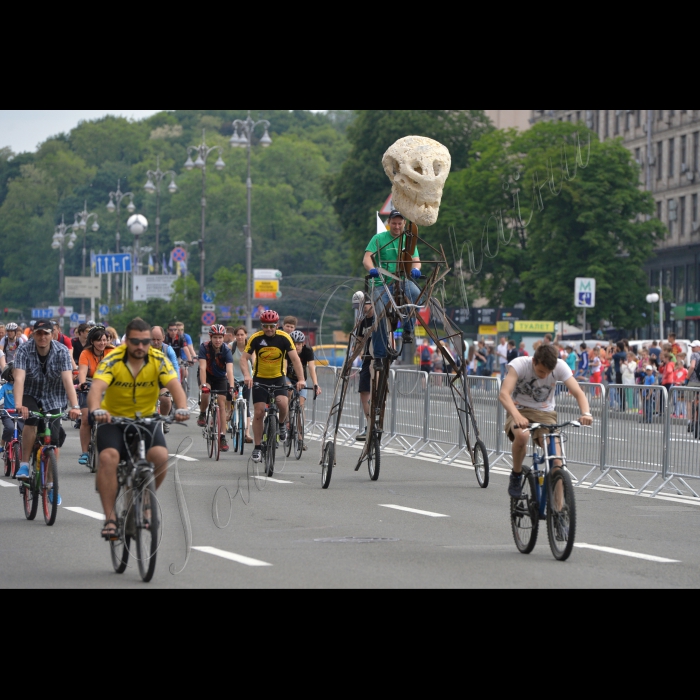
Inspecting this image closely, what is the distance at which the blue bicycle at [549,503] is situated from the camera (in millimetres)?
10664

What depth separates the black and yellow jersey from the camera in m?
18.5

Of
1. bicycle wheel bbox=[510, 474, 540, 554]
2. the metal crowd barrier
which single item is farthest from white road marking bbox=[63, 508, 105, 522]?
the metal crowd barrier

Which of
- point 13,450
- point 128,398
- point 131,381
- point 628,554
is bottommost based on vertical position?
point 628,554

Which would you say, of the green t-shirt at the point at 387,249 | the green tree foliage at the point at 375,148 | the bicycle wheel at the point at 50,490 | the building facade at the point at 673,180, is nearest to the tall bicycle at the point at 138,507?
the bicycle wheel at the point at 50,490

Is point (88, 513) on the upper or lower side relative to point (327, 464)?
lower

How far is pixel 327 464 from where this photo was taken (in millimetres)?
16875

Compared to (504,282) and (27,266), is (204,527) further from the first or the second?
(27,266)

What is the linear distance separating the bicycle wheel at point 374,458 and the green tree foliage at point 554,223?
123ft

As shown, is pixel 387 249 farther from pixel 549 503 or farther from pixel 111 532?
pixel 111 532

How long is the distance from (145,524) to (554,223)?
48550mm

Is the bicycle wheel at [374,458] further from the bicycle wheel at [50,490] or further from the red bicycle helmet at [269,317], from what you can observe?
the bicycle wheel at [50,490]

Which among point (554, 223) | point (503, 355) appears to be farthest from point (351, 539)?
point (554, 223)

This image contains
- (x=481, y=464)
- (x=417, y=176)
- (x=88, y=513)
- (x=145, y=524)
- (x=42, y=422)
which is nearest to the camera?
(x=145, y=524)

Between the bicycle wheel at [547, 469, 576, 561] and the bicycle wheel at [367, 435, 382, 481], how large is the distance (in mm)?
6725
